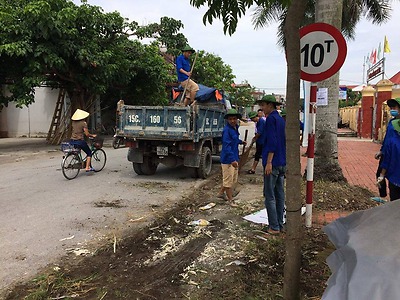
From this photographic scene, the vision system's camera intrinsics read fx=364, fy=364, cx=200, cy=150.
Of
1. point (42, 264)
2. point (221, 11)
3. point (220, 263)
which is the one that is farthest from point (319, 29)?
point (42, 264)

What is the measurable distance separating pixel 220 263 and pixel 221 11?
2.70 m

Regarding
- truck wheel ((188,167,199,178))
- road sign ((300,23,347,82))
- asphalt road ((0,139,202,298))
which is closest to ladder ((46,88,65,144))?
asphalt road ((0,139,202,298))

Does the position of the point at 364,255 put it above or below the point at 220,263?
above

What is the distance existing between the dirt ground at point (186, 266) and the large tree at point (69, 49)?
10232mm

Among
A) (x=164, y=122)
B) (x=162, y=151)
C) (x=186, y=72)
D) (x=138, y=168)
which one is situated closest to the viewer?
(x=164, y=122)

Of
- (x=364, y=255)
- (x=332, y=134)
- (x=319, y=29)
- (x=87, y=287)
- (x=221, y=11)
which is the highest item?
(x=319, y=29)

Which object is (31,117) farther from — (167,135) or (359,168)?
(359,168)

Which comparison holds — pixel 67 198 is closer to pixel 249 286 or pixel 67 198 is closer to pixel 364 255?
pixel 249 286

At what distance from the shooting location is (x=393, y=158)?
436 cm

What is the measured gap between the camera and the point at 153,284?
3.52m

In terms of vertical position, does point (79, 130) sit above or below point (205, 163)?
above

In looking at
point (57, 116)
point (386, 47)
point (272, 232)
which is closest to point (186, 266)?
point (272, 232)

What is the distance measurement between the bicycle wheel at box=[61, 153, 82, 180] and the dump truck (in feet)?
4.19

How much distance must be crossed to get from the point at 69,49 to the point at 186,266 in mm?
12126
